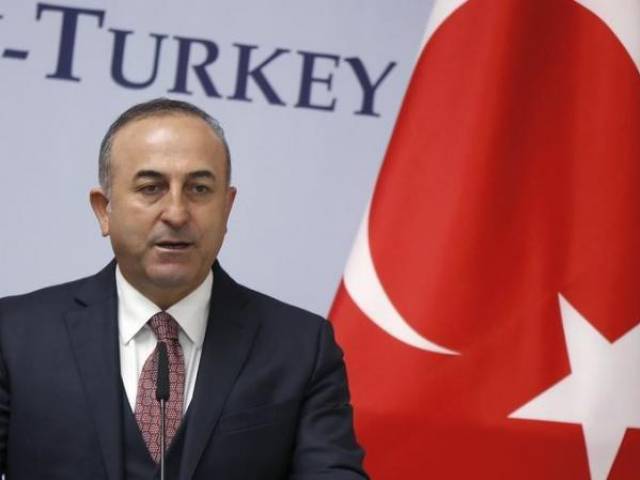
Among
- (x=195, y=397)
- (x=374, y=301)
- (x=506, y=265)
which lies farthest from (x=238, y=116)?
(x=195, y=397)

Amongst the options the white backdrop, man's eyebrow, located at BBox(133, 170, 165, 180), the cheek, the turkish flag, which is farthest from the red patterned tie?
the white backdrop

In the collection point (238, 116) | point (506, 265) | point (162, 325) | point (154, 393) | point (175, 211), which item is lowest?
point (154, 393)

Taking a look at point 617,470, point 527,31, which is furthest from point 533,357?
point 527,31

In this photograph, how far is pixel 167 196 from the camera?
1.71m

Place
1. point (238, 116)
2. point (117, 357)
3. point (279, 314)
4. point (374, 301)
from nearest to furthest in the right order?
point (117, 357), point (279, 314), point (374, 301), point (238, 116)

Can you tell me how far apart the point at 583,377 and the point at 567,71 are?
0.81 m

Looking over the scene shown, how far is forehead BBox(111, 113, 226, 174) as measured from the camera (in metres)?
1.71

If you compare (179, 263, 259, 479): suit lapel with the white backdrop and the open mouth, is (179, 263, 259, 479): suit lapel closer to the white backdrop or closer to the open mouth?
the open mouth

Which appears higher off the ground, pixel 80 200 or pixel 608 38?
pixel 608 38

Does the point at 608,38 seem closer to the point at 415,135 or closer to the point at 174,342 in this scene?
the point at 415,135

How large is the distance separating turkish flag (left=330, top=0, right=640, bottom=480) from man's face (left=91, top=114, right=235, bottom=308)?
1036 mm

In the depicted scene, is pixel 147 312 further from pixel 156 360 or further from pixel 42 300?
pixel 42 300

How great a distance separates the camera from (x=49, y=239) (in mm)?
2949

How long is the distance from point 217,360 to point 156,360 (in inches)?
4.3
